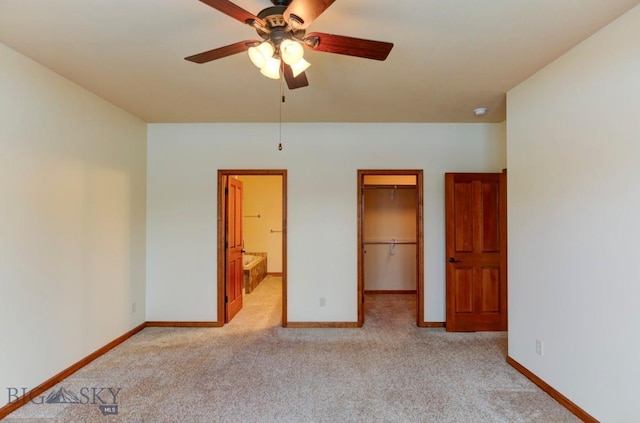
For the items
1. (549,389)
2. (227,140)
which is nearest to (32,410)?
(227,140)

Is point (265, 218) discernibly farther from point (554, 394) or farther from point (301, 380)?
point (554, 394)

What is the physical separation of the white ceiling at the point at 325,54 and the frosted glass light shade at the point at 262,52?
31 centimetres

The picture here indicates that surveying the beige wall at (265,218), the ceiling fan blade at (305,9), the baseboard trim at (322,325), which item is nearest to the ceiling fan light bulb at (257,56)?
the ceiling fan blade at (305,9)

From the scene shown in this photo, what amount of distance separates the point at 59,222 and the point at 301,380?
241 cm

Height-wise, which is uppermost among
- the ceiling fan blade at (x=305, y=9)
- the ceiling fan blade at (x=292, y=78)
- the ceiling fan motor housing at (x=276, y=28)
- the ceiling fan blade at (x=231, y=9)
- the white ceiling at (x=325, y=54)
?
the white ceiling at (x=325, y=54)

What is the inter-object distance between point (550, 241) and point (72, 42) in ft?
12.2

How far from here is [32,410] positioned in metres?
2.26

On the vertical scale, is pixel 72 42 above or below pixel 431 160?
above

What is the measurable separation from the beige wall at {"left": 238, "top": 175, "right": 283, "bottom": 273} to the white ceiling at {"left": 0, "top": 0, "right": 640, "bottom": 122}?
12.7 feet

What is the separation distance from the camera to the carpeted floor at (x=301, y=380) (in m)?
2.23

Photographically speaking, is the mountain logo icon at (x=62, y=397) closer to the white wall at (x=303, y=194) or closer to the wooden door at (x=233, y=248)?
the white wall at (x=303, y=194)

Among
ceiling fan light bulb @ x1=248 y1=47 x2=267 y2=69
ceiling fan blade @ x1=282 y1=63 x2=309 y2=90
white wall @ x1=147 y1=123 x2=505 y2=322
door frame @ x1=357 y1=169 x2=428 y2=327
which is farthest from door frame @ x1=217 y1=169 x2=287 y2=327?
ceiling fan light bulb @ x1=248 y1=47 x2=267 y2=69

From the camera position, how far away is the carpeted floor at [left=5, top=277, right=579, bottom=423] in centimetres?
223

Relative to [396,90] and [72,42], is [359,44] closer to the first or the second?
[396,90]
